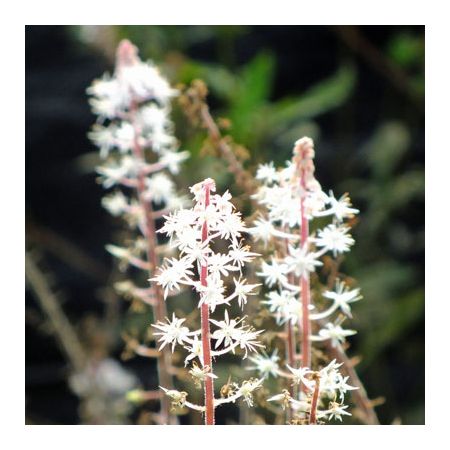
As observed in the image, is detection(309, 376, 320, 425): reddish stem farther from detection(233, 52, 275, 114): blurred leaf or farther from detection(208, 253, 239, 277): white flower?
detection(233, 52, 275, 114): blurred leaf

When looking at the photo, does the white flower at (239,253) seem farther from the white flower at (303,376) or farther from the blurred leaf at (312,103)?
the blurred leaf at (312,103)

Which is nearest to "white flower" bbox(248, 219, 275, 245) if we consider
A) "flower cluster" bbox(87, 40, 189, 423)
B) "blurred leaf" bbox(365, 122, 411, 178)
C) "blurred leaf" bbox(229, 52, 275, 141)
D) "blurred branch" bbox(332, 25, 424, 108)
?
"flower cluster" bbox(87, 40, 189, 423)

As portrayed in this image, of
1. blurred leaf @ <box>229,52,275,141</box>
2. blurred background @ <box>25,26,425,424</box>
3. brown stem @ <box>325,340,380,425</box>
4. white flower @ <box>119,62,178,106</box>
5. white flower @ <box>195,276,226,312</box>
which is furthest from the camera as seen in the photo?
blurred background @ <box>25,26,425,424</box>

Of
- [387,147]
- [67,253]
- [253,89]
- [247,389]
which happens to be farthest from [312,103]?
[247,389]

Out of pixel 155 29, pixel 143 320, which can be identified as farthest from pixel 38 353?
pixel 155 29

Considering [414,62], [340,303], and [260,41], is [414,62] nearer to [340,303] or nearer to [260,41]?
[260,41]
